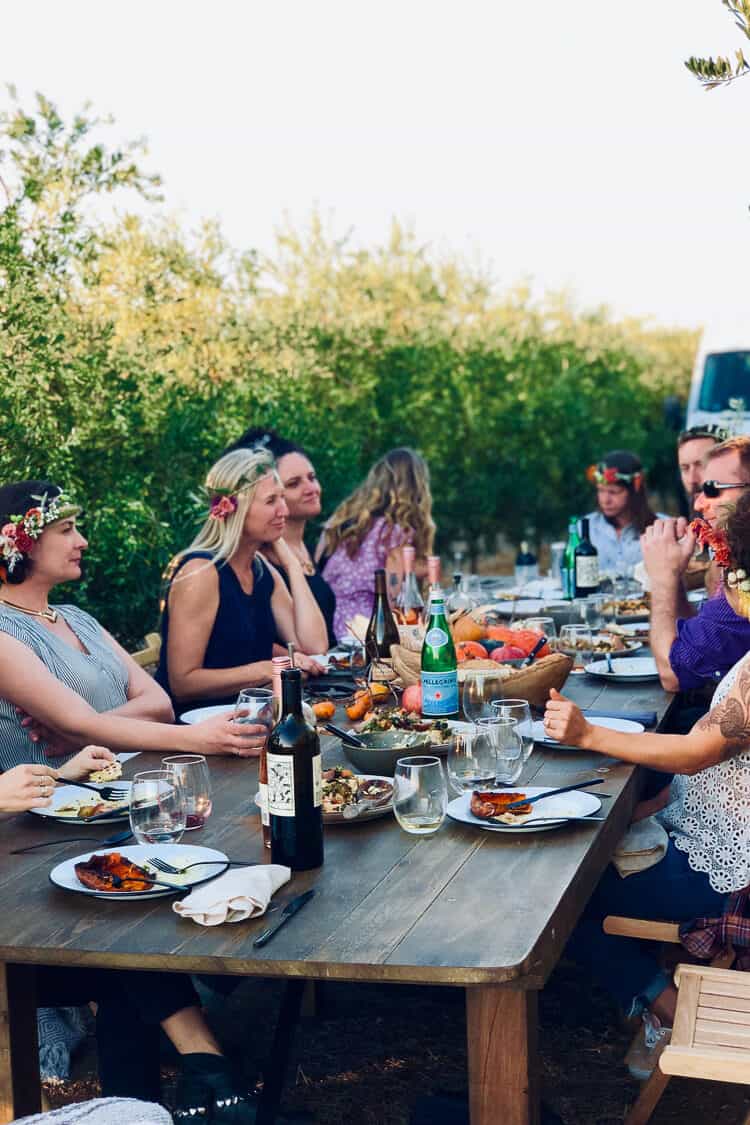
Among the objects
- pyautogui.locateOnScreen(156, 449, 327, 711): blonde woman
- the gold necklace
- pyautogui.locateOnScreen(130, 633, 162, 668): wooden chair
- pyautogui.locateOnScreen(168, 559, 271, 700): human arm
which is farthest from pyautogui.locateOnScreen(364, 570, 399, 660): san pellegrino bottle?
the gold necklace

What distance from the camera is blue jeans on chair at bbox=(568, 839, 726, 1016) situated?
2875mm

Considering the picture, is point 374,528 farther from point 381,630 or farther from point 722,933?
point 722,933

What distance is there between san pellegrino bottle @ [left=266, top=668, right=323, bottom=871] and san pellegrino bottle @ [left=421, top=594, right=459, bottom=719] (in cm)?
93

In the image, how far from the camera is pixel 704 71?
2.72 meters

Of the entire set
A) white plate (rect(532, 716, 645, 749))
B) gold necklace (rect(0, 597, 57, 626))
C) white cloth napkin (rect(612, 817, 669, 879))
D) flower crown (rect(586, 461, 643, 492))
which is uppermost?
flower crown (rect(586, 461, 643, 492))

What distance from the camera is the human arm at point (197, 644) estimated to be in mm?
3918

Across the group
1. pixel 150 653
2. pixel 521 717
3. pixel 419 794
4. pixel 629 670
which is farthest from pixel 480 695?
pixel 150 653

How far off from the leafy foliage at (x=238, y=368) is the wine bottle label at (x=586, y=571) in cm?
180

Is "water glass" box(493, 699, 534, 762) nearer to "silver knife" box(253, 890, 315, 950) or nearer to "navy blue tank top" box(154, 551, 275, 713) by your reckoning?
"silver knife" box(253, 890, 315, 950)

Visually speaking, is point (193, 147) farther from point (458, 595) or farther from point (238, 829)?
point (238, 829)

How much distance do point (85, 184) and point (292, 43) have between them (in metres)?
9.59

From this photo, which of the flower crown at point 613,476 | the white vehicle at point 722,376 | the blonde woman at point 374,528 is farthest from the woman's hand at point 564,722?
the white vehicle at point 722,376

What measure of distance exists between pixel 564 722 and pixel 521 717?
0.09 metres

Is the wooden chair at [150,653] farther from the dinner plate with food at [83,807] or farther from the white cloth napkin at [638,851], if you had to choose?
the white cloth napkin at [638,851]
